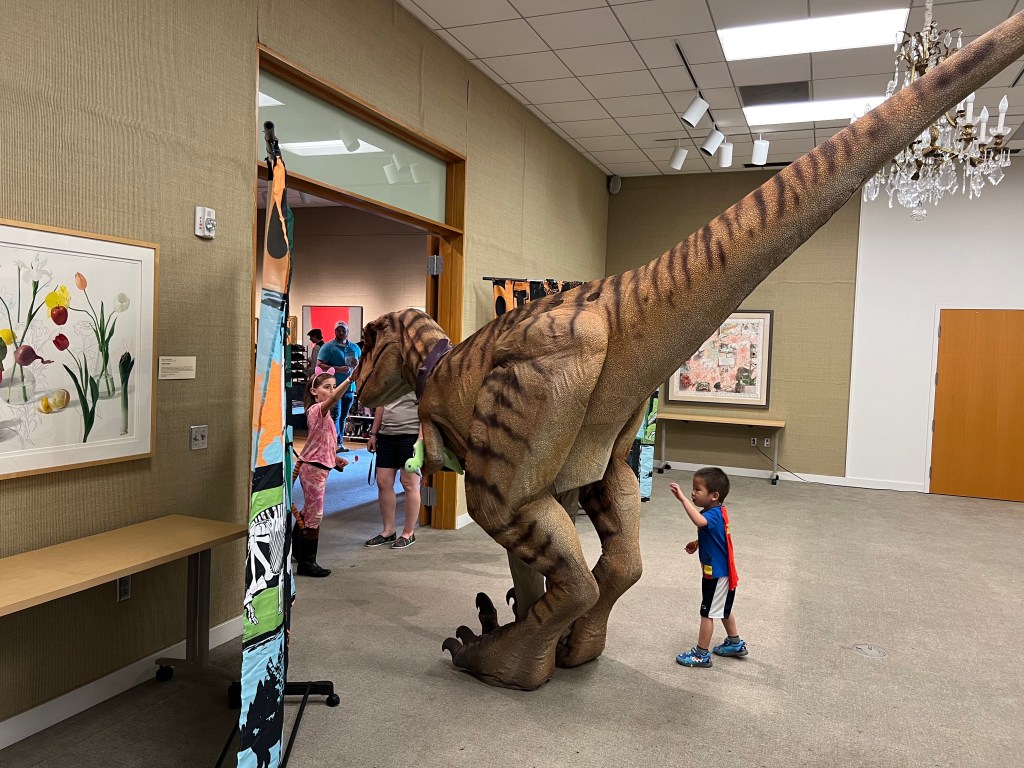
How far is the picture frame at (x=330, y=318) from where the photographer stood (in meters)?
10.2

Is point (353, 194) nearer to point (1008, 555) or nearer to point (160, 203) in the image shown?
point (160, 203)

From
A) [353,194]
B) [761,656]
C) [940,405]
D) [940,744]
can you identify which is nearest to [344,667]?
[761,656]

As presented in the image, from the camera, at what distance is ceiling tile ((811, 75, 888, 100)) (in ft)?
16.0

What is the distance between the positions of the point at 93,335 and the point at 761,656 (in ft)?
9.01

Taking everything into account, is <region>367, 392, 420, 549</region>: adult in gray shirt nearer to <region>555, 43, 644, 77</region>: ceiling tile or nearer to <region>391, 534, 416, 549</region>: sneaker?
<region>391, 534, 416, 549</region>: sneaker

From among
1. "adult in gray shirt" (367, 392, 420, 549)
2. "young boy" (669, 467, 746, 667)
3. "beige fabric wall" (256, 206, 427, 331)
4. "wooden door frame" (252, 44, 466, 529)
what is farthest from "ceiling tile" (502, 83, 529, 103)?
"beige fabric wall" (256, 206, 427, 331)

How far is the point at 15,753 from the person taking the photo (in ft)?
7.02

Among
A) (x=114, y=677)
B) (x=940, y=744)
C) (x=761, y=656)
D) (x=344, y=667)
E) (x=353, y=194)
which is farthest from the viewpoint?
(x=353, y=194)

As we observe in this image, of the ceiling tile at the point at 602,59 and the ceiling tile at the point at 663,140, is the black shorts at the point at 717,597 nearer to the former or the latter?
the ceiling tile at the point at 602,59

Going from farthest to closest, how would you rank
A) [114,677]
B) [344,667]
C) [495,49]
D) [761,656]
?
[495,49] → [761,656] → [344,667] → [114,677]

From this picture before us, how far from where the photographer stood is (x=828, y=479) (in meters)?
7.15

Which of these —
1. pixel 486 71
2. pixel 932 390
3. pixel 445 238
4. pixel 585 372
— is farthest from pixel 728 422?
pixel 585 372

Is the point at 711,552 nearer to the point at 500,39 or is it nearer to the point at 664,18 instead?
the point at 664,18

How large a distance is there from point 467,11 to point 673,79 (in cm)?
164
